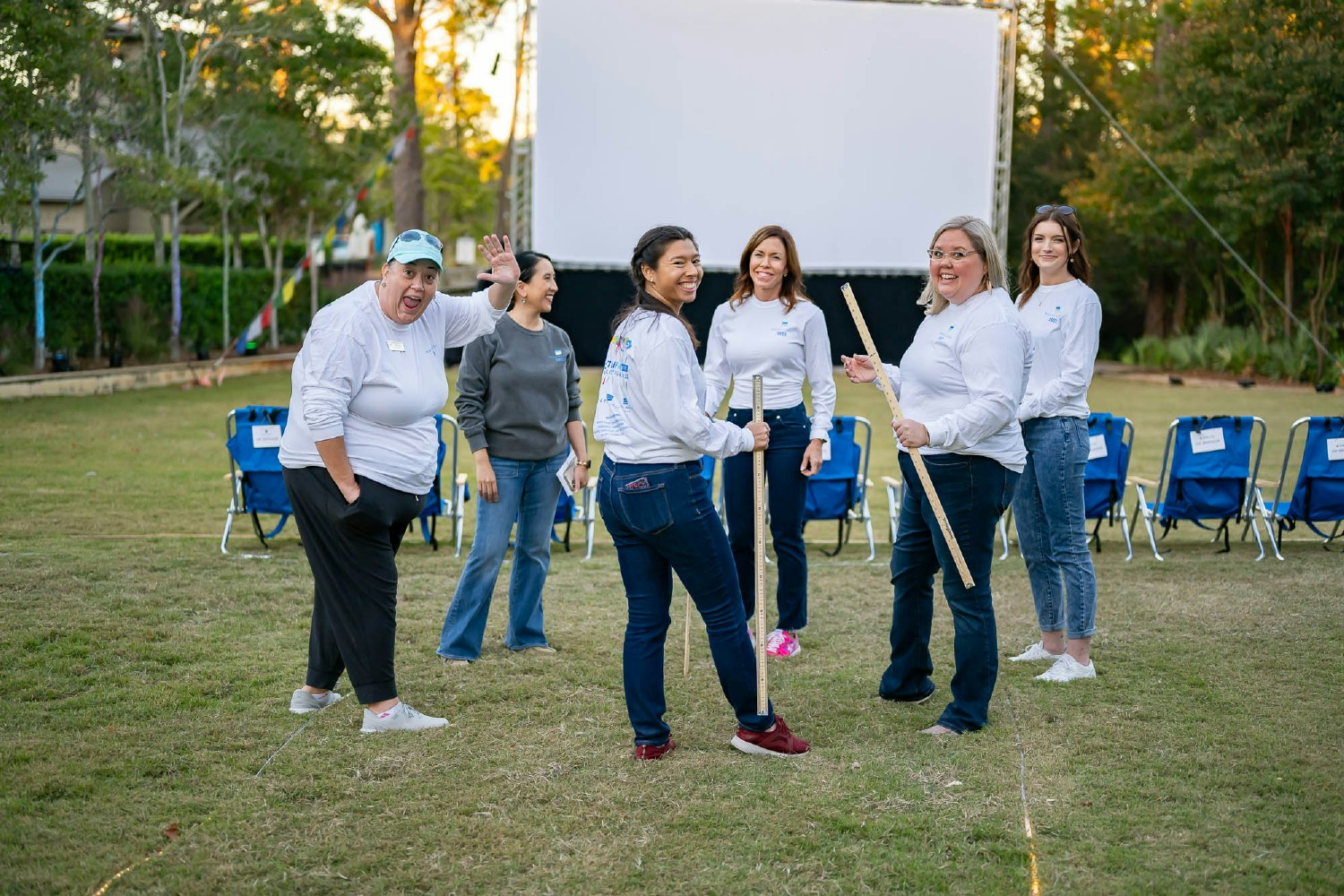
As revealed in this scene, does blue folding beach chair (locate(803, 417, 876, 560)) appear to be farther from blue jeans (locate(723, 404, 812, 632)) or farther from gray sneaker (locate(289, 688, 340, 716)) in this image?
gray sneaker (locate(289, 688, 340, 716))

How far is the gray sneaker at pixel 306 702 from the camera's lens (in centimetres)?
445

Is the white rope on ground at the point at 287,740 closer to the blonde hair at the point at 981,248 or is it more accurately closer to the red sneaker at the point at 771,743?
Answer: the red sneaker at the point at 771,743

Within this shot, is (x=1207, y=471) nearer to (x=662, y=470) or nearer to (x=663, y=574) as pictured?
(x=663, y=574)

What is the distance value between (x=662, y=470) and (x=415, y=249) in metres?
1.04

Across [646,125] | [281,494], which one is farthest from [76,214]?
[281,494]

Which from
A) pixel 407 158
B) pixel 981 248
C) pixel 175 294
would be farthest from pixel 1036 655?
pixel 407 158

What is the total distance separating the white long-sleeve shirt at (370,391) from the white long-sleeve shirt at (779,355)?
58.3 inches

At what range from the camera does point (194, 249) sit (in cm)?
2681

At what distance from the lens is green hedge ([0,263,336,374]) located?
17.0 metres

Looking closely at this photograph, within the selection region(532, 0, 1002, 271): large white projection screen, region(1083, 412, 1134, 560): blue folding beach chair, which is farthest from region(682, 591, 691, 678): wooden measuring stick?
region(532, 0, 1002, 271): large white projection screen

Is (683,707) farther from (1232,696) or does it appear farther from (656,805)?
(1232,696)

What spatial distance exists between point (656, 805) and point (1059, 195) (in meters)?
28.4

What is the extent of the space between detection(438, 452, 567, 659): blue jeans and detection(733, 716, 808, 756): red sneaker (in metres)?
1.43

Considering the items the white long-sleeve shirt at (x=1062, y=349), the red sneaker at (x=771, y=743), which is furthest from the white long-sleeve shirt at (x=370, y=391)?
the white long-sleeve shirt at (x=1062, y=349)
